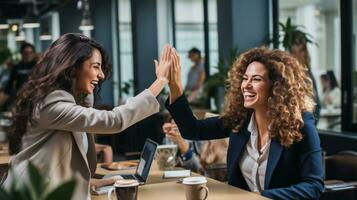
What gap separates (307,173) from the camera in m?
2.38

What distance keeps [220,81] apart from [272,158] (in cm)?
383

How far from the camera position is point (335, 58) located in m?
5.70

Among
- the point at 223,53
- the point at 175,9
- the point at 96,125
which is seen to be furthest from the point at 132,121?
the point at 175,9

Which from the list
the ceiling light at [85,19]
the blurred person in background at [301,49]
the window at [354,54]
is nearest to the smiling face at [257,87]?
the blurred person in background at [301,49]

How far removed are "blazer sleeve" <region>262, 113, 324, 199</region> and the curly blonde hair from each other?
0.14 ft

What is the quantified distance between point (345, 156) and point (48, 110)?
2194 millimetres

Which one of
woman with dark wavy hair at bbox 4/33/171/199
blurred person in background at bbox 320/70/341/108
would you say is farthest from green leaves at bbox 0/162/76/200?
blurred person in background at bbox 320/70/341/108

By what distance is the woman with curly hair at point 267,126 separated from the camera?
2393mm

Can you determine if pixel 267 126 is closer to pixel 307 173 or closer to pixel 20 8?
pixel 307 173

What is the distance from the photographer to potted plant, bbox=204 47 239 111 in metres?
6.07

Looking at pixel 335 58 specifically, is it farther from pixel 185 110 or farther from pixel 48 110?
pixel 48 110

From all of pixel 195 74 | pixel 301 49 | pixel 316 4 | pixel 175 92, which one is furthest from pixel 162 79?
pixel 195 74

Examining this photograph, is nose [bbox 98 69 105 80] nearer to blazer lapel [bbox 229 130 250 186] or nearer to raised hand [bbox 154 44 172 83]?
raised hand [bbox 154 44 172 83]

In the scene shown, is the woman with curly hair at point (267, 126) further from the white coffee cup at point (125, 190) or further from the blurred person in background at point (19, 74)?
the blurred person in background at point (19, 74)
